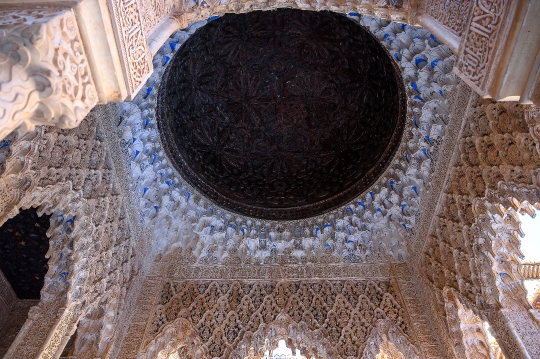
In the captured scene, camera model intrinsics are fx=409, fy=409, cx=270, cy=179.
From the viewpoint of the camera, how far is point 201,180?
6.04 meters

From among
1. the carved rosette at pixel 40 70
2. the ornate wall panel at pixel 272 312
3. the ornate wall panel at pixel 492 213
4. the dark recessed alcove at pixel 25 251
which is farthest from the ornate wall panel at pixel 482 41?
the dark recessed alcove at pixel 25 251

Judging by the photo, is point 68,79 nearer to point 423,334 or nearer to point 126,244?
point 126,244

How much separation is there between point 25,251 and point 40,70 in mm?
4628

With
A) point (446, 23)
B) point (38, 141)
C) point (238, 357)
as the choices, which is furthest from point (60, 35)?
point (238, 357)

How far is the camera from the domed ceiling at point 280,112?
5.77 m

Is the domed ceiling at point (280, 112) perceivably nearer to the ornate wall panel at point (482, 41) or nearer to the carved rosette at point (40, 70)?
the ornate wall panel at point (482, 41)

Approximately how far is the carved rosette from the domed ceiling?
132 inches

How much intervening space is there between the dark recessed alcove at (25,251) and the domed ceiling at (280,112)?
199 centimetres

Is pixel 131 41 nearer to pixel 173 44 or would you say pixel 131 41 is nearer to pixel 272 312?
pixel 173 44

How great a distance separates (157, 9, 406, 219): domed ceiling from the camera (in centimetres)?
577

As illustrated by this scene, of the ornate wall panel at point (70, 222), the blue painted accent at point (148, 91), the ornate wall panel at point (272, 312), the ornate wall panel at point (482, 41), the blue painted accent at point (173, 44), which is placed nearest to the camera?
the ornate wall panel at point (482, 41)

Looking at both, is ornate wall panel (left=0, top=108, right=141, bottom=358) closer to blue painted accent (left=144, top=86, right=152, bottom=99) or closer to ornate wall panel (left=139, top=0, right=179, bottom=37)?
blue painted accent (left=144, top=86, right=152, bottom=99)

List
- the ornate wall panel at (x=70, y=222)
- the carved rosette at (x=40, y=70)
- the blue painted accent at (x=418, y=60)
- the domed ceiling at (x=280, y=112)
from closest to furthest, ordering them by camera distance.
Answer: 1. the carved rosette at (x=40, y=70)
2. the ornate wall panel at (x=70, y=222)
3. the blue painted accent at (x=418, y=60)
4. the domed ceiling at (x=280, y=112)

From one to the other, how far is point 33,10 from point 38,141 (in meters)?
1.63
